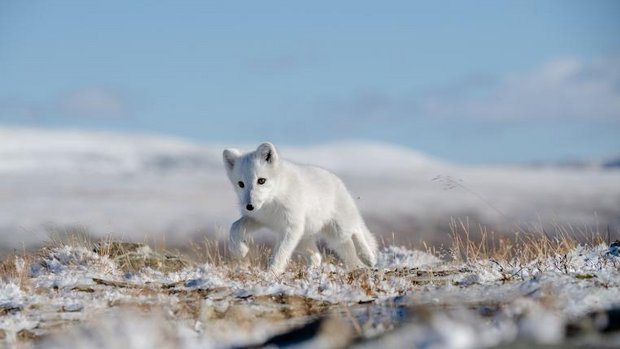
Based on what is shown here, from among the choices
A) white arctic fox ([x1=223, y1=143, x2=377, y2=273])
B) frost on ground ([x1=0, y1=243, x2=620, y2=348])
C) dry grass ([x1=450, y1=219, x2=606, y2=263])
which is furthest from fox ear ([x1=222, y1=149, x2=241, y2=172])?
dry grass ([x1=450, y1=219, x2=606, y2=263])

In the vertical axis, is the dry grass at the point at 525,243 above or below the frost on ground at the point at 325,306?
below

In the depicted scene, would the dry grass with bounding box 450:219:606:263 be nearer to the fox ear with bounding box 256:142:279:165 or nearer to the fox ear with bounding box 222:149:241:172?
the fox ear with bounding box 256:142:279:165

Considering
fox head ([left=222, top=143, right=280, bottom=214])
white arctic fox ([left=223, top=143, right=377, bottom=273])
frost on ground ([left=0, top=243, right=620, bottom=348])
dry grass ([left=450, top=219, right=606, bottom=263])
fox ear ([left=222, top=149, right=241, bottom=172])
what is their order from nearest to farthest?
frost on ground ([left=0, top=243, right=620, bottom=348]), dry grass ([left=450, top=219, right=606, bottom=263]), fox head ([left=222, top=143, right=280, bottom=214]), white arctic fox ([left=223, top=143, right=377, bottom=273]), fox ear ([left=222, top=149, right=241, bottom=172])

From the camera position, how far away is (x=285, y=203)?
9.34 metres

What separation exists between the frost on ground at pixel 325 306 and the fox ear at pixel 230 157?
1.35m

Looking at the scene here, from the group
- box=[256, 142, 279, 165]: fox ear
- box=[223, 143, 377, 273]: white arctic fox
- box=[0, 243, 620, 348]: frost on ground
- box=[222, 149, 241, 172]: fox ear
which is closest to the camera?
box=[0, 243, 620, 348]: frost on ground

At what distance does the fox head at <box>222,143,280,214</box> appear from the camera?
903 cm

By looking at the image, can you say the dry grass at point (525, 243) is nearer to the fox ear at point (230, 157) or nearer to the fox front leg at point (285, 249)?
the fox front leg at point (285, 249)

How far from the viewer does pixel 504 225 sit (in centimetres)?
1049

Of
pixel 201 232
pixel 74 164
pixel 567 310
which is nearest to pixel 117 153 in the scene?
pixel 74 164

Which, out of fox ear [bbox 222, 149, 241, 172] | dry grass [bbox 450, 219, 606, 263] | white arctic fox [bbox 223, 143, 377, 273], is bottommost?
dry grass [bbox 450, 219, 606, 263]

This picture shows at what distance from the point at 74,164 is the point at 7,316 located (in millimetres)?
→ 86094

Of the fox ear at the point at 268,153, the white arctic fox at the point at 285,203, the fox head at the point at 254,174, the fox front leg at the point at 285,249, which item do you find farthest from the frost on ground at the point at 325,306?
the fox ear at the point at 268,153

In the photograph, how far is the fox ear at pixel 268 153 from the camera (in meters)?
9.39
